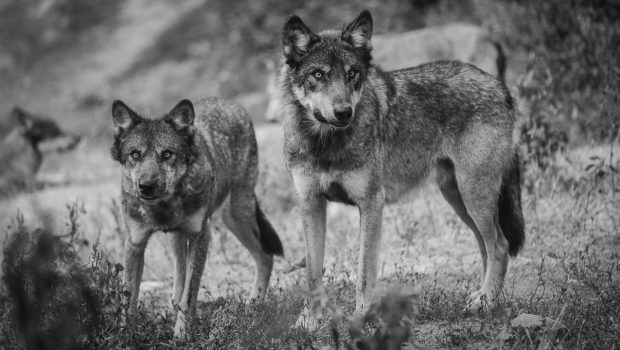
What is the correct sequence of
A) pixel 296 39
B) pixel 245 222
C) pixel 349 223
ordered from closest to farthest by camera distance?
1. pixel 296 39
2. pixel 245 222
3. pixel 349 223

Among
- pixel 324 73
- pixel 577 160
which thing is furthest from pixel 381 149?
pixel 577 160

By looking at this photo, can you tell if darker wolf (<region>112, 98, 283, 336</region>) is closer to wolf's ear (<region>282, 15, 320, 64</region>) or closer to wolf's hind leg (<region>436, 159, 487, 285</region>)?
wolf's ear (<region>282, 15, 320, 64</region>)

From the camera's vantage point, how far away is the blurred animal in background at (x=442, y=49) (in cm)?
1050

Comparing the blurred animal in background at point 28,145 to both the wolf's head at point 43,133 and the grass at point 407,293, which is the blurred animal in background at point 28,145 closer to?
the wolf's head at point 43,133

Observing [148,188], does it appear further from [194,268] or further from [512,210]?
[512,210]

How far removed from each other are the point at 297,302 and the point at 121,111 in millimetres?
2169

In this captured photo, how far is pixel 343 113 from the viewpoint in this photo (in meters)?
4.83

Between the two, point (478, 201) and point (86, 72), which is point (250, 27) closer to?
point (86, 72)

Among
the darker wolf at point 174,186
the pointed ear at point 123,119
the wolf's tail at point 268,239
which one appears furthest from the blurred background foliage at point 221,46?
the pointed ear at point 123,119

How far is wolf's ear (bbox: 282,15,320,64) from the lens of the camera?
16.9 ft

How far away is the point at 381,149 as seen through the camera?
5488 mm

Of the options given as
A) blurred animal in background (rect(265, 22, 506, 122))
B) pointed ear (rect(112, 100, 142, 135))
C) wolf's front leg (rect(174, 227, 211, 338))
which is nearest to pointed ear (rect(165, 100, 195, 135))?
pointed ear (rect(112, 100, 142, 135))

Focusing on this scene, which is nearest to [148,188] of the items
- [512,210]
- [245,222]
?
[245,222]

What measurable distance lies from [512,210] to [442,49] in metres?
5.26
